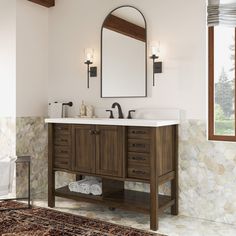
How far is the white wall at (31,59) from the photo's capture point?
13.1ft

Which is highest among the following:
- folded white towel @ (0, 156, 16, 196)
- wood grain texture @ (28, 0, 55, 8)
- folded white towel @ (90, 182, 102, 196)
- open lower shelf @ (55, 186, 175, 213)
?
wood grain texture @ (28, 0, 55, 8)

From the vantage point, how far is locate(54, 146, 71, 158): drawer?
11.6ft

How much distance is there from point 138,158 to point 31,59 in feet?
6.70

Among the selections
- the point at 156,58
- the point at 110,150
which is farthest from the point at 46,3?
the point at 110,150

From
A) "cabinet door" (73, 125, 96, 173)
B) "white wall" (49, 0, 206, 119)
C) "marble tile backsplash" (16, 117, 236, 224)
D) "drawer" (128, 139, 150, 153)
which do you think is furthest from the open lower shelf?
"white wall" (49, 0, 206, 119)

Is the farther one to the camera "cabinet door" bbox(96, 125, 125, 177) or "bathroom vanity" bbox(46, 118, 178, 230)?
"cabinet door" bbox(96, 125, 125, 177)

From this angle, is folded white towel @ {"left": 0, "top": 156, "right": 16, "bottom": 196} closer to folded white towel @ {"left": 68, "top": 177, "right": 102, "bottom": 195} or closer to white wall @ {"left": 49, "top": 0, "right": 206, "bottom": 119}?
folded white towel @ {"left": 68, "top": 177, "right": 102, "bottom": 195}

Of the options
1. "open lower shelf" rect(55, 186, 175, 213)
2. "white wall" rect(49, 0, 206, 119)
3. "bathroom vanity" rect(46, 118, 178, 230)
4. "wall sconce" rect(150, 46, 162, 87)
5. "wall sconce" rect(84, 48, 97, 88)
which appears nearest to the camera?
"bathroom vanity" rect(46, 118, 178, 230)

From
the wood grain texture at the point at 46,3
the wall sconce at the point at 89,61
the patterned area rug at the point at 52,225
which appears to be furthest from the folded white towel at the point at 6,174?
the wood grain texture at the point at 46,3

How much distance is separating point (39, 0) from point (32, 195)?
250 cm

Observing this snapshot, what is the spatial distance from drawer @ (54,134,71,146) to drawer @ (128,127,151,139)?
2.50 feet

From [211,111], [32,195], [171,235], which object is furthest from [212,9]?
[32,195]

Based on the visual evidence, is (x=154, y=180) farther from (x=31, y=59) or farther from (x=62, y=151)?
(x=31, y=59)

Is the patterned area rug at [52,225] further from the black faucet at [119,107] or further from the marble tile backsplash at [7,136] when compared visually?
the black faucet at [119,107]
